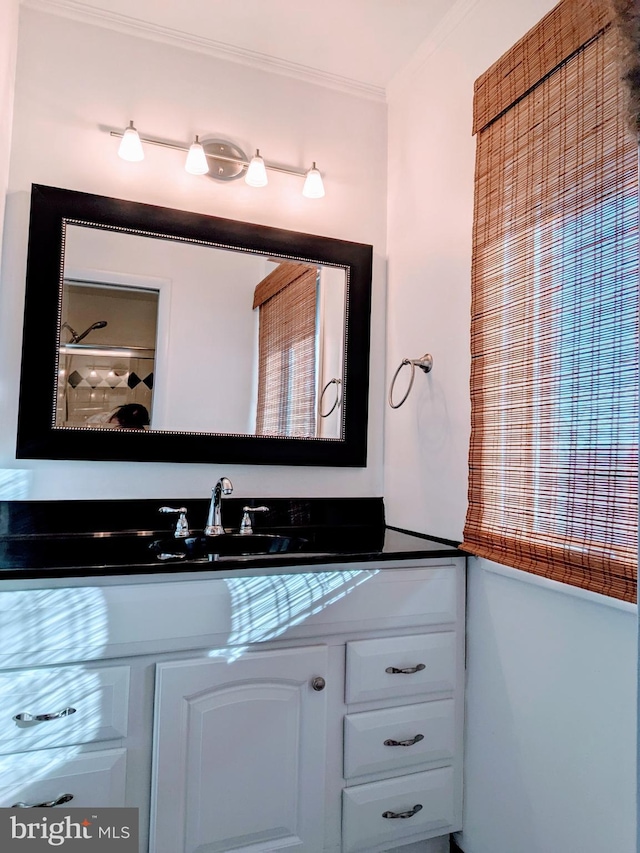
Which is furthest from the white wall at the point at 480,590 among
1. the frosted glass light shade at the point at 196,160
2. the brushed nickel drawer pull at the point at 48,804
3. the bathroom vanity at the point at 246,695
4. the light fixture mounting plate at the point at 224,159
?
the brushed nickel drawer pull at the point at 48,804

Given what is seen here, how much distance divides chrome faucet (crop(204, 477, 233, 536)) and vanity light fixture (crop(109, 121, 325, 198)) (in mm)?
1046

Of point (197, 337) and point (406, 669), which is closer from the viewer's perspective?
point (406, 669)

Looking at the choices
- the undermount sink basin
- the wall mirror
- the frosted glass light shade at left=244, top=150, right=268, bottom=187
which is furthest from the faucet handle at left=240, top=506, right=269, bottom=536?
the frosted glass light shade at left=244, top=150, right=268, bottom=187

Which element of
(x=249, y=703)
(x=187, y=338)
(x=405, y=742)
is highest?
(x=187, y=338)

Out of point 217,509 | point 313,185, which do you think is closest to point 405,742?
point 217,509

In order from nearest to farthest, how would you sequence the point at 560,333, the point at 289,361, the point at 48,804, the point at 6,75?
1. the point at 48,804
2. the point at 560,333
3. the point at 6,75
4. the point at 289,361

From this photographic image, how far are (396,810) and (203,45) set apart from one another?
8.07 ft

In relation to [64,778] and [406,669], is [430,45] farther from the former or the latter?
[64,778]

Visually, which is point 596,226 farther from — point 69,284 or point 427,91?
point 69,284

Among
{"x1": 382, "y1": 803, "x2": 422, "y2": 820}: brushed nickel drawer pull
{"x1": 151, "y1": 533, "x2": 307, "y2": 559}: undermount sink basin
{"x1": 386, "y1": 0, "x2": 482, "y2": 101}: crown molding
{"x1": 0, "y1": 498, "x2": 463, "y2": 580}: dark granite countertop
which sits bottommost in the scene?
{"x1": 382, "y1": 803, "x2": 422, "y2": 820}: brushed nickel drawer pull

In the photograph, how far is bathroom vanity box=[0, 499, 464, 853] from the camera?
119cm

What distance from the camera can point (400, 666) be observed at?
1487 mm

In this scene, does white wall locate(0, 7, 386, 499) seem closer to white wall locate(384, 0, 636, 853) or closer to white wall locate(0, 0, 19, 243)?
white wall locate(0, 0, 19, 243)

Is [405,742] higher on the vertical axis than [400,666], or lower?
lower
